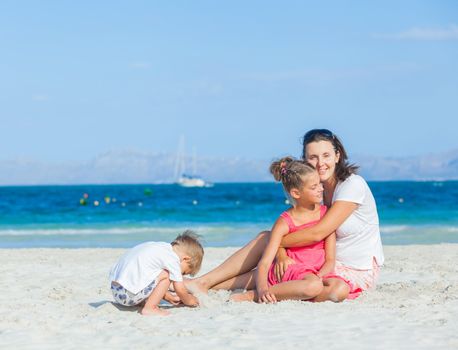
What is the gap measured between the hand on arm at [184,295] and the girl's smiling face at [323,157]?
4.94 feet

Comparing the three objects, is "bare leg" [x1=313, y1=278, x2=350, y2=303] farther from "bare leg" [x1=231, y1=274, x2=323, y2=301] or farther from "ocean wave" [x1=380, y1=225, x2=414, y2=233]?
"ocean wave" [x1=380, y1=225, x2=414, y2=233]

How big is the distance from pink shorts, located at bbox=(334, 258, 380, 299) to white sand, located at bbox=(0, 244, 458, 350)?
0.30 ft

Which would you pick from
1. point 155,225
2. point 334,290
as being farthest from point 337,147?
point 155,225

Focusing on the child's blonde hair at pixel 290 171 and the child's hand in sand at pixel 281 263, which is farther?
the child's hand in sand at pixel 281 263

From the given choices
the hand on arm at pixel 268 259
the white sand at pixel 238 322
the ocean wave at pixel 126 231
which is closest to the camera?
the white sand at pixel 238 322

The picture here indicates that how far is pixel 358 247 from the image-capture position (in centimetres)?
660

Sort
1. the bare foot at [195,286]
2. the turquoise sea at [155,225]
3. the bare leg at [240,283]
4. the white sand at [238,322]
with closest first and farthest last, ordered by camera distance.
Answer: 1. the white sand at [238,322]
2. the bare foot at [195,286]
3. the bare leg at [240,283]
4. the turquoise sea at [155,225]

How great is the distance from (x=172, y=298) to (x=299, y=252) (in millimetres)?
1170

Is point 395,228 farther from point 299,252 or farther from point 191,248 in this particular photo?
point 191,248

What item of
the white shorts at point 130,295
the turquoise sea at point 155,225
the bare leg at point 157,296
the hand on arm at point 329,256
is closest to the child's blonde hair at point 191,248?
the bare leg at point 157,296

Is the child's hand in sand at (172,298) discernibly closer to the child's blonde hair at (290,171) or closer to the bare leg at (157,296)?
the bare leg at (157,296)

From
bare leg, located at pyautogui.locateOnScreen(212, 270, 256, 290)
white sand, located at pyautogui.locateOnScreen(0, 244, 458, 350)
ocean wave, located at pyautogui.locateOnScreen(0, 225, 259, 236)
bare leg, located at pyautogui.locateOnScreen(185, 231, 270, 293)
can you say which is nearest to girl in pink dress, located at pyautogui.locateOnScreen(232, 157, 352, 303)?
white sand, located at pyautogui.locateOnScreen(0, 244, 458, 350)

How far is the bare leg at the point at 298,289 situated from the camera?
6316mm

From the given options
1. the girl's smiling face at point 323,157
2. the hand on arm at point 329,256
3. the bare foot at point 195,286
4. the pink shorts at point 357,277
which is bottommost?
the bare foot at point 195,286
